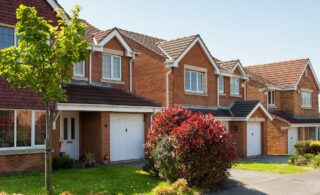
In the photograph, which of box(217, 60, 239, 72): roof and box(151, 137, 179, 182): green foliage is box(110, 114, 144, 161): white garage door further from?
box(217, 60, 239, 72): roof

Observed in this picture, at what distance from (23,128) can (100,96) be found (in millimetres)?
4490

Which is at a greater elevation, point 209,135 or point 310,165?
point 209,135

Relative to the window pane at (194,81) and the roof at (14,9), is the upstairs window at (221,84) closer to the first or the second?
the window pane at (194,81)

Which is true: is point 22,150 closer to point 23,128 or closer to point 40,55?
point 23,128

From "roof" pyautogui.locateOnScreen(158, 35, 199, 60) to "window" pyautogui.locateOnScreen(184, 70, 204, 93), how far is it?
146 centimetres

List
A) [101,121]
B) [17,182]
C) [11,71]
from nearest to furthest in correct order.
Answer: [11,71] < [17,182] < [101,121]

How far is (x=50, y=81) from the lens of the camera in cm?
946

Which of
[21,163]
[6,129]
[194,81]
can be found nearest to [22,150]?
[21,163]

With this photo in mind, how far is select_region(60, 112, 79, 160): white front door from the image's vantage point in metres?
18.5

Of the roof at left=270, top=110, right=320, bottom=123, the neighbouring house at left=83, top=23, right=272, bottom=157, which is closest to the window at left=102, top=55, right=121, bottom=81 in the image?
the neighbouring house at left=83, top=23, right=272, bottom=157

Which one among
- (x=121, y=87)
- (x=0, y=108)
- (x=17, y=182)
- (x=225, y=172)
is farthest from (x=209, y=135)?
(x=121, y=87)

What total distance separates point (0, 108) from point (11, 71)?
552cm

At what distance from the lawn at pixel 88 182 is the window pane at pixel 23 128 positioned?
1360 mm

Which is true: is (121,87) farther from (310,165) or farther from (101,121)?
(310,165)
